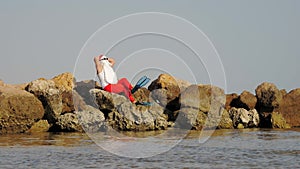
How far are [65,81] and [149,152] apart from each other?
1469 centimetres

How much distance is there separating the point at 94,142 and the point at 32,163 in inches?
196

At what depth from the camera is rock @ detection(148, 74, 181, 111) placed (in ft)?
83.8

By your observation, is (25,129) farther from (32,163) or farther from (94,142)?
(32,163)

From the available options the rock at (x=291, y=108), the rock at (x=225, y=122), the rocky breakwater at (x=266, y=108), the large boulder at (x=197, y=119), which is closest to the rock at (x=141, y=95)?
the large boulder at (x=197, y=119)

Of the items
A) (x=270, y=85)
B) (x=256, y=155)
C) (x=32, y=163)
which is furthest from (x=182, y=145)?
(x=270, y=85)

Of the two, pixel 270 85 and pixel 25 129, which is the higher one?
pixel 270 85

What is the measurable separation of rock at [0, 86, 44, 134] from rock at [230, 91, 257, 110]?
34.6 ft

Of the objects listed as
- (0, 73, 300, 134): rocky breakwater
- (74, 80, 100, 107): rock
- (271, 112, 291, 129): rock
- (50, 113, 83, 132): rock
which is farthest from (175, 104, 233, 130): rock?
(50, 113, 83, 132): rock

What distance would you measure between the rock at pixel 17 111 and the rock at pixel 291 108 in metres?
12.5

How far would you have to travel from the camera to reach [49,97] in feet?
75.5

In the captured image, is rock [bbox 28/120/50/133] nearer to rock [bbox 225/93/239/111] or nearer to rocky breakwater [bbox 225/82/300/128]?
rocky breakwater [bbox 225/82/300/128]

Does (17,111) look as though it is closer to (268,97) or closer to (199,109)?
(199,109)

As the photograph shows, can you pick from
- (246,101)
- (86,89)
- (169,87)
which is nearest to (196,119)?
(169,87)

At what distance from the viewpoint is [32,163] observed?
11.8 meters
